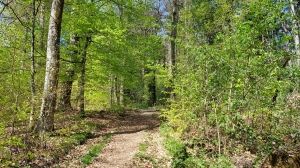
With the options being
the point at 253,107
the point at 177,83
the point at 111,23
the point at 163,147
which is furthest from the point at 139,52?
the point at 253,107

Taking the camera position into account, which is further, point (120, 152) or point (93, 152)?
point (120, 152)

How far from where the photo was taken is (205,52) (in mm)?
Answer: 5328

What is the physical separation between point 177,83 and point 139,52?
712 centimetres

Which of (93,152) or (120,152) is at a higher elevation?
(93,152)

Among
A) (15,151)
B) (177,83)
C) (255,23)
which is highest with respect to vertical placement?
(255,23)

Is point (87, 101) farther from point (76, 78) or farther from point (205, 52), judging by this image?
point (205, 52)

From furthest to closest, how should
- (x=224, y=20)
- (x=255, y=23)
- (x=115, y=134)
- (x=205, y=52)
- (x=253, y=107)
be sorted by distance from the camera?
A: (x=224, y=20) < (x=115, y=134) < (x=253, y=107) < (x=205, y=52) < (x=255, y=23)

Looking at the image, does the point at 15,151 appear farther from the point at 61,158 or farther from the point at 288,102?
the point at 288,102

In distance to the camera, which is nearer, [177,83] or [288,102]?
[288,102]

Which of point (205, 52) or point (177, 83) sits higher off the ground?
point (205, 52)

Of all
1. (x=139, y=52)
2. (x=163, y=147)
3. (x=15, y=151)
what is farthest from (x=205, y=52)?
(x=139, y=52)

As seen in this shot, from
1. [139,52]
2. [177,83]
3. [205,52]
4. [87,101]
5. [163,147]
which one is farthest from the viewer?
[139,52]

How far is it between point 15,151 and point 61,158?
1128 mm

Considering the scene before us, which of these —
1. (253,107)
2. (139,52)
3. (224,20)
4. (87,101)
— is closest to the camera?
(253,107)
